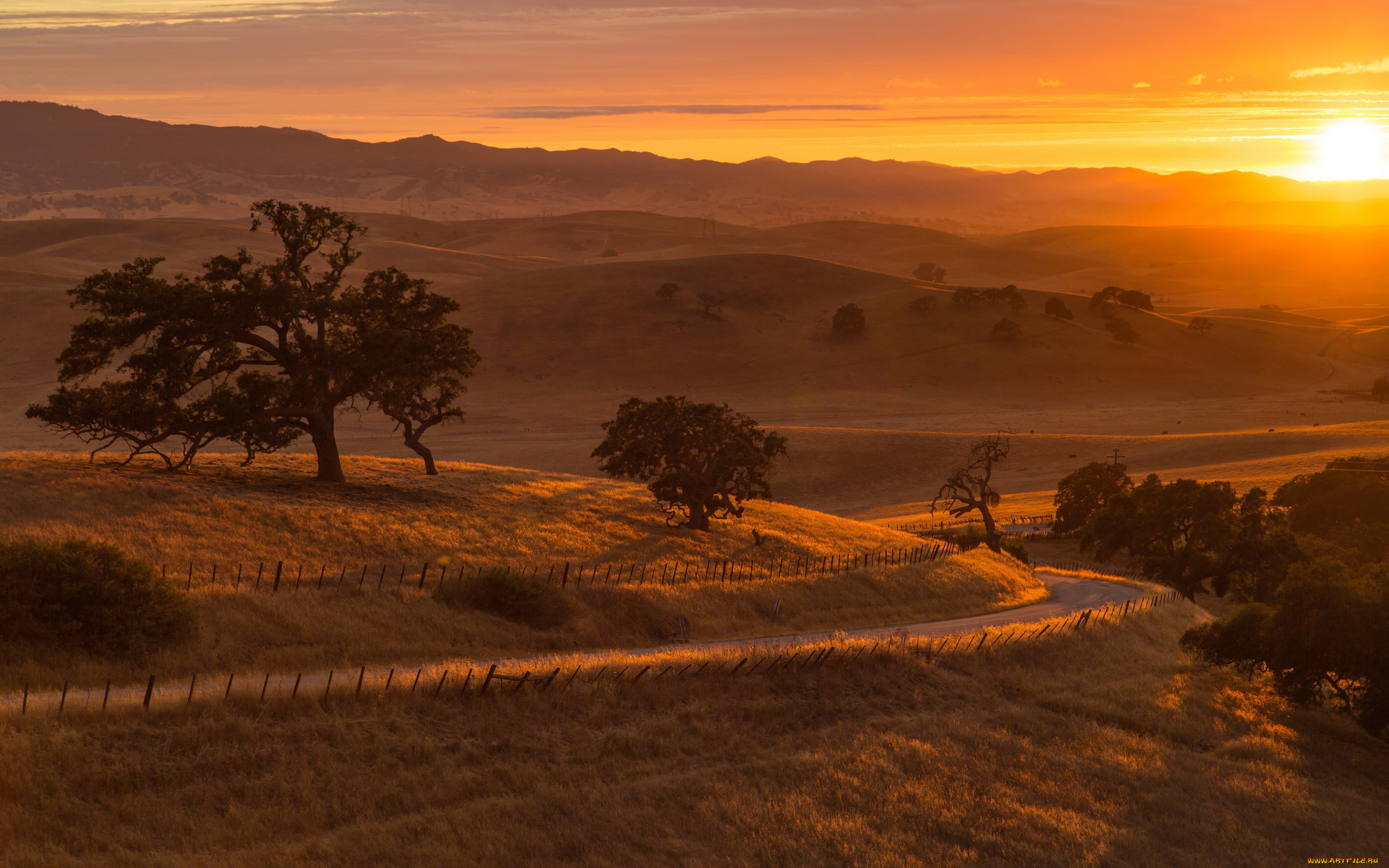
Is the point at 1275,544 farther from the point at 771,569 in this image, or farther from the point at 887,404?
the point at 887,404

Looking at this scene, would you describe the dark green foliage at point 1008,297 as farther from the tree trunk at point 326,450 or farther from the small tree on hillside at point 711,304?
the tree trunk at point 326,450

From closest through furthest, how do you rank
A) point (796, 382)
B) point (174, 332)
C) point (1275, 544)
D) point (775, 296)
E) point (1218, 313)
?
point (174, 332), point (1275, 544), point (796, 382), point (775, 296), point (1218, 313)

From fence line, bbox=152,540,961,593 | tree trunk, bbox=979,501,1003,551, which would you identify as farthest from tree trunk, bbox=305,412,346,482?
tree trunk, bbox=979,501,1003,551

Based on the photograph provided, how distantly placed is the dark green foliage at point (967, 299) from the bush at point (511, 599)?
419 feet

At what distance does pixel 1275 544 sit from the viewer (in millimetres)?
51438

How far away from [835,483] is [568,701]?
6267 centimetres

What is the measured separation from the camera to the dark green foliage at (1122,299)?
15262 centimetres

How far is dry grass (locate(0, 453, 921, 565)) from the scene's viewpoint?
29.8 m

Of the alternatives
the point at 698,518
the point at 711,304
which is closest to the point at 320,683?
the point at 698,518

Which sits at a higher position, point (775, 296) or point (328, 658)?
point (775, 296)

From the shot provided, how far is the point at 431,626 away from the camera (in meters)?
25.4

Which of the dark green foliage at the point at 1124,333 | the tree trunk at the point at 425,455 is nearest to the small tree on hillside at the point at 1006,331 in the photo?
the dark green foliage at the point at 1124,333

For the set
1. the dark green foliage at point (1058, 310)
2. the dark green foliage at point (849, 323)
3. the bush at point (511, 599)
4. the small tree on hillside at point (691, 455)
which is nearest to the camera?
the bush at point (511, 599)

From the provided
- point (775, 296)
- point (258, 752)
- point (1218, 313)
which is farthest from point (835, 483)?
point (1218, 313)
